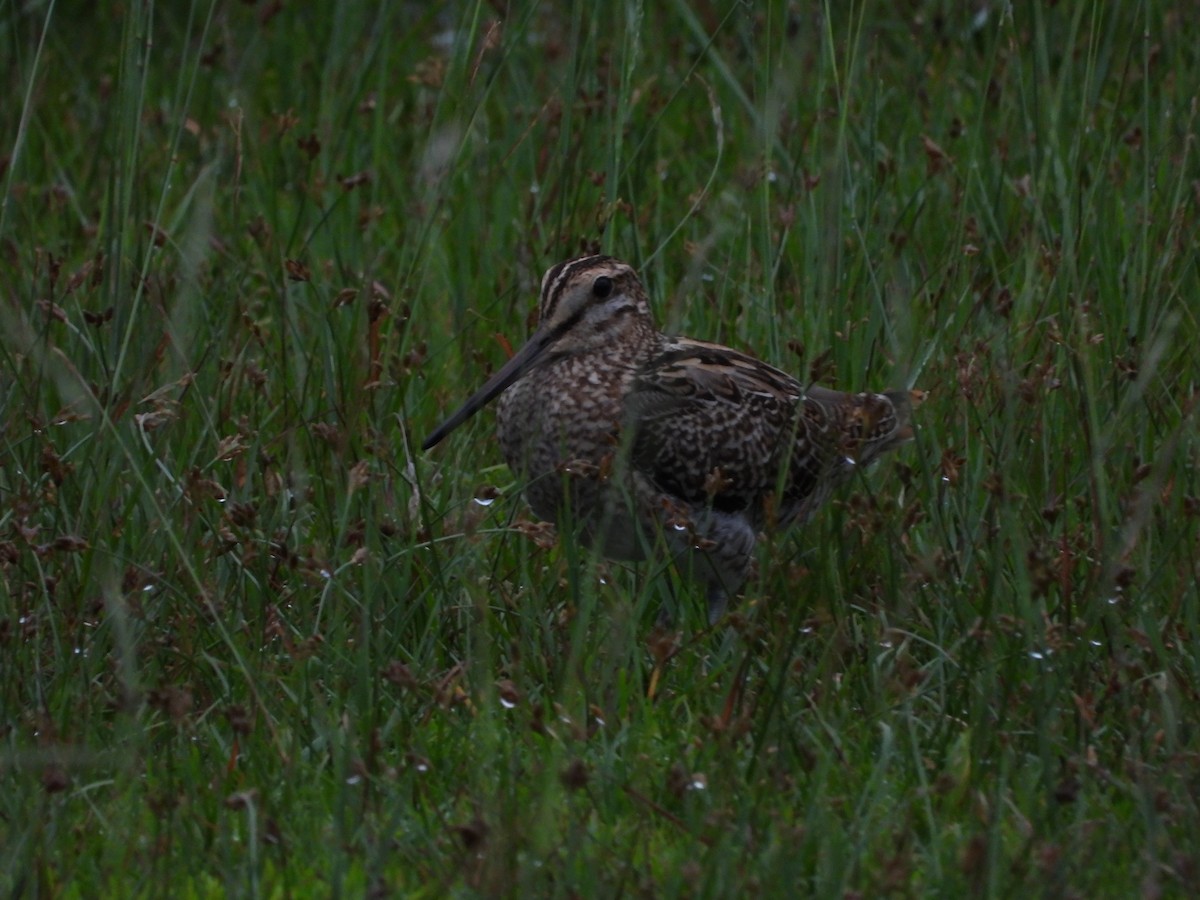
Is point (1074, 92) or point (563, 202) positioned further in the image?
point (1074, 92)

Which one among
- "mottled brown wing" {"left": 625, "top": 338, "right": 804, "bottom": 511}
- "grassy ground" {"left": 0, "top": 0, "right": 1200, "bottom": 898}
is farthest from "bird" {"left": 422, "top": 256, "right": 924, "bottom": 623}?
"grassy ground" {"left": 0, "top": 0, "right": 1200, "bottom": 898}

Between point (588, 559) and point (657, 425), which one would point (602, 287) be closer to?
point (657, 425)

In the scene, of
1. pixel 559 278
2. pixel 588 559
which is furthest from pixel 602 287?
pixel 588 559

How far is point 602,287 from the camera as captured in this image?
495 centimetres

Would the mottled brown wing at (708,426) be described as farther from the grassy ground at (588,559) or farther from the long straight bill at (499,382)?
the long straight bill at (499,382)

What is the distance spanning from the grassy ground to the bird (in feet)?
0.38

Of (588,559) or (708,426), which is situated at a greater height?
(708,426)

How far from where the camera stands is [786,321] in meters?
5.74

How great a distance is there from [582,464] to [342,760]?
2.96ft

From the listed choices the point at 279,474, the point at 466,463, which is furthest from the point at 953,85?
the point at 279,474

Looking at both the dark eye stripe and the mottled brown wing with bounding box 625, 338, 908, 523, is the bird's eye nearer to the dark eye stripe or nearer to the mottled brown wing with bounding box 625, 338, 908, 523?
the dark eye stripe

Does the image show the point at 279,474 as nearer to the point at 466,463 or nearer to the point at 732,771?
the point at 466,463

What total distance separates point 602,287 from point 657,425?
0.44 m

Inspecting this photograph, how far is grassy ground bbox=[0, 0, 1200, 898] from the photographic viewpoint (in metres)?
3.33
